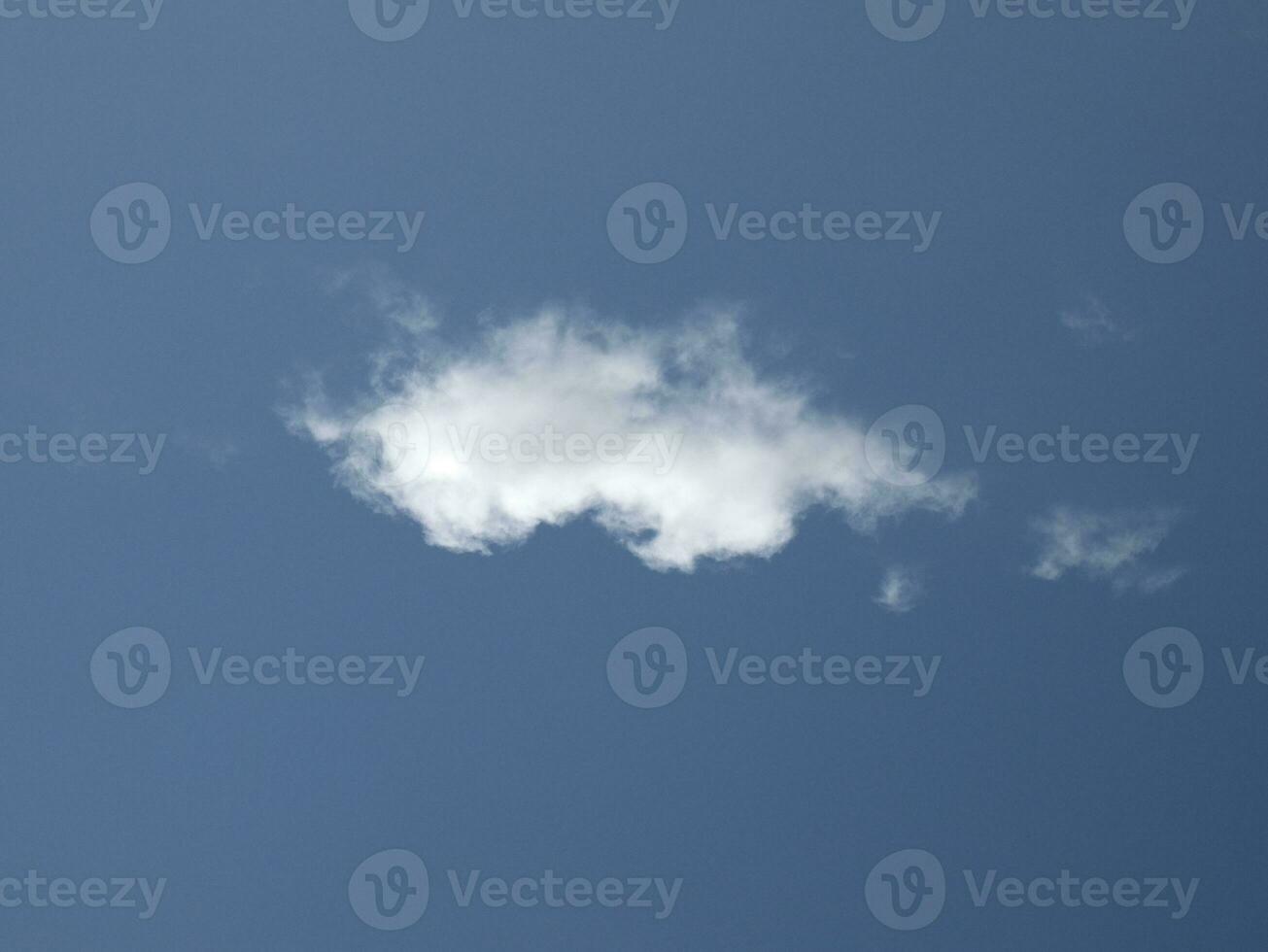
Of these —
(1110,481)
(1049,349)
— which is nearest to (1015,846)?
(1110,481)

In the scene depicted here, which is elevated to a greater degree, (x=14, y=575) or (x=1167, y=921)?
(x=14, y=575)

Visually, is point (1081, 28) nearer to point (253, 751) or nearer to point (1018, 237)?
point (1018, 237)

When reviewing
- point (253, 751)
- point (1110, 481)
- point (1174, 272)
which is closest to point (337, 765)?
point (253, 751)

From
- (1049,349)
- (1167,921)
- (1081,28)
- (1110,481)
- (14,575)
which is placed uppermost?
(1081,28)

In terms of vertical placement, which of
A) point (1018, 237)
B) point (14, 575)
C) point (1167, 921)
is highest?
point (1018, 237)

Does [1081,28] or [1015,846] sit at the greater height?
[1081,28]

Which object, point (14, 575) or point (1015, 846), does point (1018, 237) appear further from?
point (14, 575)
